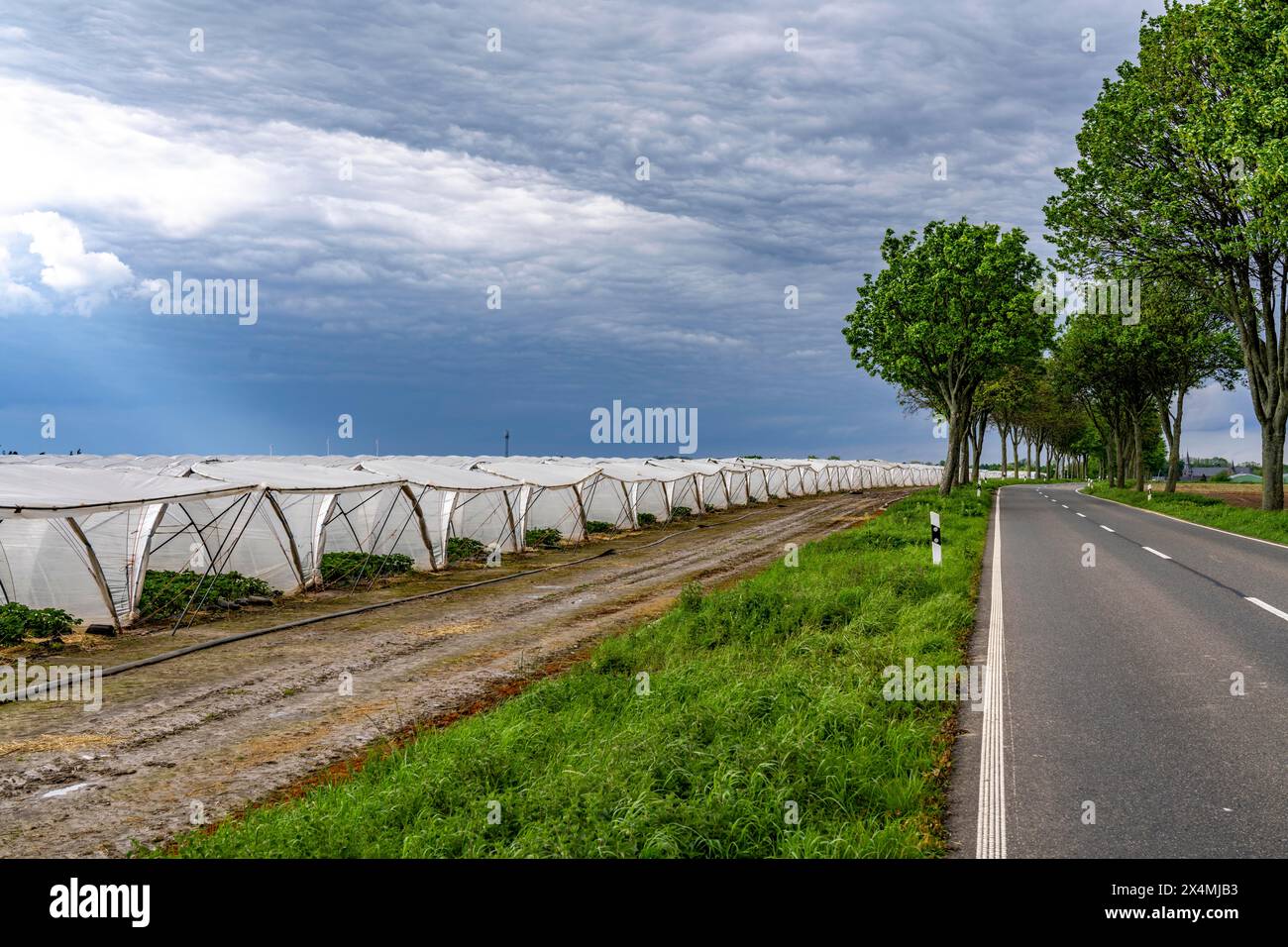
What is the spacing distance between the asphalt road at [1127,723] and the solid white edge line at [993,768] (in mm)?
14

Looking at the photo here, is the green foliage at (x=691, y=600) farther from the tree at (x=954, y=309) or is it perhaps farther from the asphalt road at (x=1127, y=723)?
the tree at (x=954, y=309)

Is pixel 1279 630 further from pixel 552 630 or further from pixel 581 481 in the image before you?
pixel 581 481

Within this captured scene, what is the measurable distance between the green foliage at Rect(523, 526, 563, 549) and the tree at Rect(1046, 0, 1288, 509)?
19.6 m

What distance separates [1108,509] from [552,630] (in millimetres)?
33635

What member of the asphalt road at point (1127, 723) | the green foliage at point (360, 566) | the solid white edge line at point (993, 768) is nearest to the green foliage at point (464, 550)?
the green foliage at point (360, 566)

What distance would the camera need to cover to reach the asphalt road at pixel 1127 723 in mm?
4914

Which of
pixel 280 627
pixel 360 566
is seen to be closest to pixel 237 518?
pixel 360 566

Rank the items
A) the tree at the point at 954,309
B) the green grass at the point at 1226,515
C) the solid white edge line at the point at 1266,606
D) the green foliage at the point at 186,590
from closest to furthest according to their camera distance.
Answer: the solid white edge line at the point at 1266,606
the green foliage at the point at 186,590
the green grass at the point at 1226,515
the tree at the point at 954,309

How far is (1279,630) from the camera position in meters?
10.6

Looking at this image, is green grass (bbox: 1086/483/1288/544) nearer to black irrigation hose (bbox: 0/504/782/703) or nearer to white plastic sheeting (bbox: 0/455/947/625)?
black irrigation hose (bbox: 0/504/782/703)

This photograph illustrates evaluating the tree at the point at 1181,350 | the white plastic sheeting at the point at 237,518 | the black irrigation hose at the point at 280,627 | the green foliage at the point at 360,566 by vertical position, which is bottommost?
the black irrigation hose at the point at 280,627

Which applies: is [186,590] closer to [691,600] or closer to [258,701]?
[258,701]

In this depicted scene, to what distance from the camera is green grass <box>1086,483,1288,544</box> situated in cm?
2462
